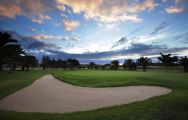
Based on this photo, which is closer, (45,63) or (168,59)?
(168,59)

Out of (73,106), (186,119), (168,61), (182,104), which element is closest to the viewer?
(186,119)

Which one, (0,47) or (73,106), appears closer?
(73,106)

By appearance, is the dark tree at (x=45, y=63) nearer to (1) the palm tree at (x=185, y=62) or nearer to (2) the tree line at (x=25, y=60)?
(2) the tree line at (x=25, y=60)

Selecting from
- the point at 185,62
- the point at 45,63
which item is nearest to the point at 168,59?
the point at 185,62

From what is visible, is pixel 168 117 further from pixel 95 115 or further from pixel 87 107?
pixel 87 107

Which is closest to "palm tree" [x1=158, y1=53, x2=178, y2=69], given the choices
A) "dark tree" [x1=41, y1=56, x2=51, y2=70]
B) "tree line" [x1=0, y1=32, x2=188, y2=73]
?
"tree line" [x1=0, y1=32, x2=188, y2=73]

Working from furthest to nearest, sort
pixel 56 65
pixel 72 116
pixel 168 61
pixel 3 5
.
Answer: pixel 56 65 → pixel 168 61 → pixel 3 5 → pixel 72 116

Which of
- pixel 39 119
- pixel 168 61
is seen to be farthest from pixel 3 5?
pixel 168 61

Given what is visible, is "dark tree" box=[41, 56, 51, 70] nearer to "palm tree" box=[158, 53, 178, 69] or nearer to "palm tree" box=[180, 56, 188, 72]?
"palm tree" box=[158, 53, 178, 69]

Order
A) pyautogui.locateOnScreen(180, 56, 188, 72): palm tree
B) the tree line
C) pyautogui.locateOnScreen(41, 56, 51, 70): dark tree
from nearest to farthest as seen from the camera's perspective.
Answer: the tree line
pyautogui.locateOnScreen(180, 56, 188, 72): palm tree
pyautogui.locateOnScreen(41, 56, 51, 70): dark tree

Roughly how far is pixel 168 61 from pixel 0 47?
3061 inches

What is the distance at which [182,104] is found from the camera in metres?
11.3

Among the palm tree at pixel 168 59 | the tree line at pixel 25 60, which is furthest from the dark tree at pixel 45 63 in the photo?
the palm tree at pixel 168 59

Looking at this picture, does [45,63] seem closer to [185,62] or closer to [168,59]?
[168,59]
